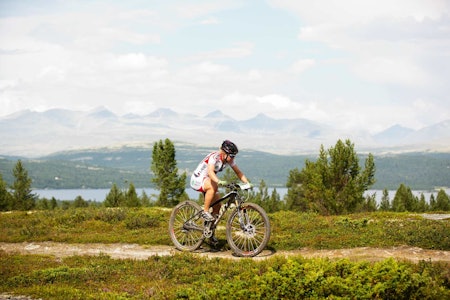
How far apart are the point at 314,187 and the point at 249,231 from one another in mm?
34313

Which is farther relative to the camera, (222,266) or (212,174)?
(212,174)

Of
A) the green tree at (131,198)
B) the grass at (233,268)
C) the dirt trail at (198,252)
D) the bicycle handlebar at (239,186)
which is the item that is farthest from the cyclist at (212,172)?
the green tree at (131,198)

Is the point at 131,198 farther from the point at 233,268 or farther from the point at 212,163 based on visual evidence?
the point at 233,268

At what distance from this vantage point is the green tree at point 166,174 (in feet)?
223

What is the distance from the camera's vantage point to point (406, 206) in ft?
316

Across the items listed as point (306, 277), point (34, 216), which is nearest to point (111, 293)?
point (306, 277)

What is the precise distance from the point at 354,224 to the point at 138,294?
1008 centimetres

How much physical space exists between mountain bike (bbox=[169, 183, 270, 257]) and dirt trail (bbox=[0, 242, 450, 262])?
1.11ft

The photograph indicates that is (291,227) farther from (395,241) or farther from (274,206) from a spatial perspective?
(274,206)

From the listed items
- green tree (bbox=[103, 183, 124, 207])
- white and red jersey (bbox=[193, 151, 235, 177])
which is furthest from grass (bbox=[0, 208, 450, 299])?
green tree (bbox=[103, 183, 124, 207])

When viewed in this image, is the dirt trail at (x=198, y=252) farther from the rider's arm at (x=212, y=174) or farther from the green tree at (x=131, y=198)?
the green tree at (x=131, y=198)

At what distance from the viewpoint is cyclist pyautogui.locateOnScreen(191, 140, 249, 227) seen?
14.2 metres

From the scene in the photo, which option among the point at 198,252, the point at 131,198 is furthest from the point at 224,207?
the point at 131,198

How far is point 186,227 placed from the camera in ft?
50.0
